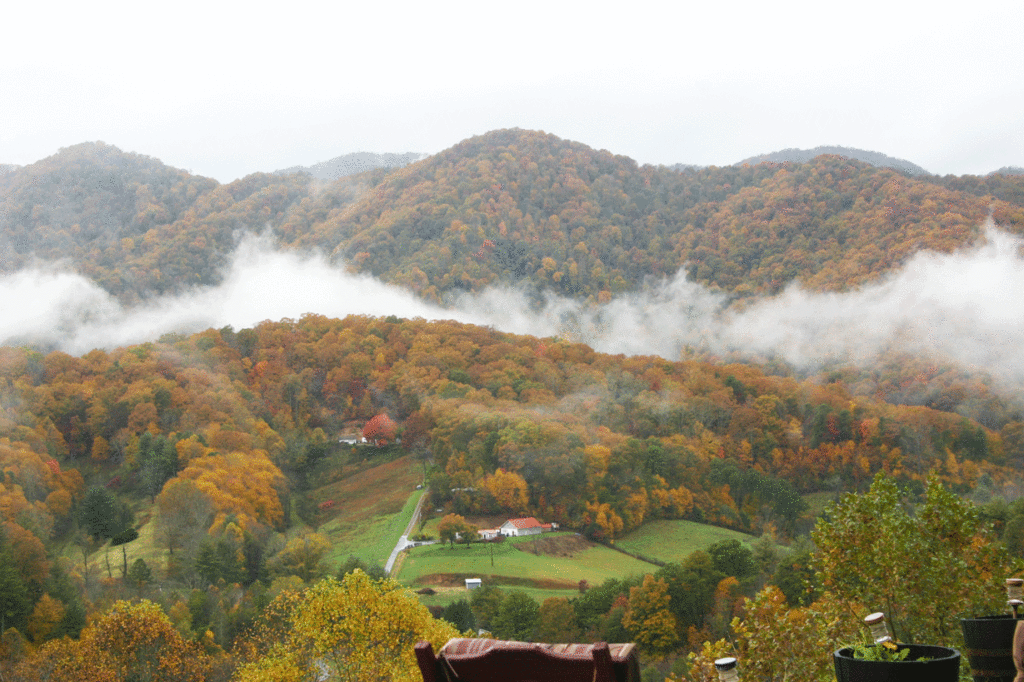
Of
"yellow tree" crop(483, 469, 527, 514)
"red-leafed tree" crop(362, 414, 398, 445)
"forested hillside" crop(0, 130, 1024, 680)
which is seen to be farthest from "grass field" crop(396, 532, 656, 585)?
"red-leafed tree" crop(362, 414, 398, 445)

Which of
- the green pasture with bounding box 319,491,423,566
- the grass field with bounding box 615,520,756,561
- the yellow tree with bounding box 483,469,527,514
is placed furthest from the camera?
the yellow tree with bounding box 483,469,527,514

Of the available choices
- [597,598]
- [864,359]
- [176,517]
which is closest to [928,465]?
[864,359]

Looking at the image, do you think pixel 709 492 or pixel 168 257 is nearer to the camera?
pixel 709 492

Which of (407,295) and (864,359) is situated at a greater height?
(407,295)

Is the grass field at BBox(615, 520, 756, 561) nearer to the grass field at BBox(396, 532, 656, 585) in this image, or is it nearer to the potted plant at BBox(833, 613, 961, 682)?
the grass field at BBox(396, 532, 656, 585)

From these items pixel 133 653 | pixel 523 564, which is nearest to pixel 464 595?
pixel 523 564

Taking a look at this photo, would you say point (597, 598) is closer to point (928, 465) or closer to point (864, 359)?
point (928, 465)
